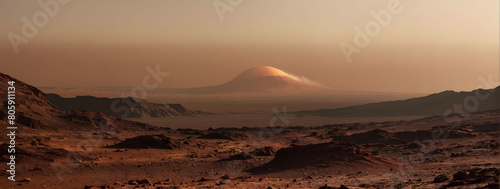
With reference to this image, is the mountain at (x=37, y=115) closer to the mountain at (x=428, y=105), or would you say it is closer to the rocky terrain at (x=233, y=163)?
the rocky terrain at (x=233, y=163)

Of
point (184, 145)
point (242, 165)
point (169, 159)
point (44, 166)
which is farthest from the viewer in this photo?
point (184, 145)

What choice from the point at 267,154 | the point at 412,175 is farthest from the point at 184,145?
the point at 412,175

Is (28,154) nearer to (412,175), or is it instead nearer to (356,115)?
(412,175)

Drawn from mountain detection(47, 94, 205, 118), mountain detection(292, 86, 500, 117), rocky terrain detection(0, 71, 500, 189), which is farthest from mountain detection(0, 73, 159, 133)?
mountain detection(292, 86, 500, 117)

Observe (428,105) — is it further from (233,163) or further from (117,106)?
(233,163)

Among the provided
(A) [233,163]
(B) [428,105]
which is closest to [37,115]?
(A) [233,163]

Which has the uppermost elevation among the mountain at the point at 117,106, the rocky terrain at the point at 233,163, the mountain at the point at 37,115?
the mountain at the point at 117,106

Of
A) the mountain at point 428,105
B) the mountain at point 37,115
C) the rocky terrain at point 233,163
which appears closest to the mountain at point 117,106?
the mountain at point 428,105
